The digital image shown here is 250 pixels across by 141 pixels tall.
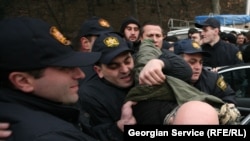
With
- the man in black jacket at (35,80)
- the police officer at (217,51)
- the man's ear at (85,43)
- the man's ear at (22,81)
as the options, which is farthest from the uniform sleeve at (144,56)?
the police officer at (217,51)

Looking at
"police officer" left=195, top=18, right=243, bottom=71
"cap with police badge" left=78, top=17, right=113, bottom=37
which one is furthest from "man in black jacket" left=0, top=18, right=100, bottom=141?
"police officer" left=195, top=18, right=243, bottom=71

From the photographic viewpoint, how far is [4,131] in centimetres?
136

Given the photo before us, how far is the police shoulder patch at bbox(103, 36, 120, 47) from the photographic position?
7.30 ft

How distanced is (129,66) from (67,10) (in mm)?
25011

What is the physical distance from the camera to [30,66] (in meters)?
1.41

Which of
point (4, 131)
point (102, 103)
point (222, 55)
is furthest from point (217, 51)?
point (4, 131)

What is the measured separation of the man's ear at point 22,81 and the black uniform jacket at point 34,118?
0.02 meters

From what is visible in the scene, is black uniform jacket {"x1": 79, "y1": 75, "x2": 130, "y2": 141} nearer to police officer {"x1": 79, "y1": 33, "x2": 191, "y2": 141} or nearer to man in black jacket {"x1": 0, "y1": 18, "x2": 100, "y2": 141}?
police officer {"x1": 79, "y1": 33, "x2": 191, "y2": 141}

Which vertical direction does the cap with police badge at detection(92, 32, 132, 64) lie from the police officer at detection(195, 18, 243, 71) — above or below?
above

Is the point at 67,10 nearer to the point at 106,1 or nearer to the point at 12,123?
the point at 106,1

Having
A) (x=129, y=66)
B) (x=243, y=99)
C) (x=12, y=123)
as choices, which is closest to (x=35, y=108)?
(x=12, y=123)

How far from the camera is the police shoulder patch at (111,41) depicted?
2.23 meters

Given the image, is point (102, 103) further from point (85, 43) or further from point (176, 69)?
point (85, 43)

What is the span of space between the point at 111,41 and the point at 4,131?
104 centimetres
